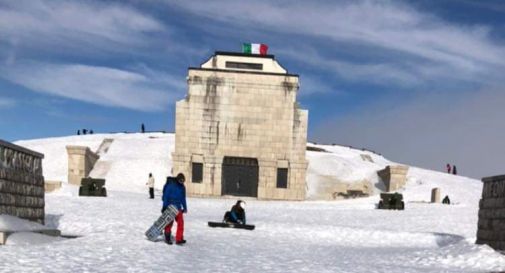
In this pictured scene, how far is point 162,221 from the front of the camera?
41.6 ft

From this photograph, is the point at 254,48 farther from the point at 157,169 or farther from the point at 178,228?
the point at 178,228

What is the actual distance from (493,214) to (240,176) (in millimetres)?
30674

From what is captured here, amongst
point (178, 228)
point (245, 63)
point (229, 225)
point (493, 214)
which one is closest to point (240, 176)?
point (245, 63)

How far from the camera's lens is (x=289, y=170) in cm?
4288

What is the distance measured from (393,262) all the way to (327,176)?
37245mm

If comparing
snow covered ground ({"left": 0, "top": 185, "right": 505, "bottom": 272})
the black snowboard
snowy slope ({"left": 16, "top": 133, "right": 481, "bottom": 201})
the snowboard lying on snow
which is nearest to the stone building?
snowy slope ({"left": 16, "top": 133, "right": 481, "bottom": 201})

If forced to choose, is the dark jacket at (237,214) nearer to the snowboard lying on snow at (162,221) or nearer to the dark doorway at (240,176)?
the snowboard lying on snow at (162,221)

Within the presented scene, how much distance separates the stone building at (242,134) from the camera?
42562mm

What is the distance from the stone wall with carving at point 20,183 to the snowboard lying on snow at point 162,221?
303 centimetres

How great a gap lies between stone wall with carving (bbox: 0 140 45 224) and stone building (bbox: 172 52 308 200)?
2790 centimetres

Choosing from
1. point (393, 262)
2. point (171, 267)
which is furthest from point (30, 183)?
point (393, 262)

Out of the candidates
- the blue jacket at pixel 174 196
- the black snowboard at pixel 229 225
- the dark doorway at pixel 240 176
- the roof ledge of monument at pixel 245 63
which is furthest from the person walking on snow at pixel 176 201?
the roof ledge of monument at pixel 245 63

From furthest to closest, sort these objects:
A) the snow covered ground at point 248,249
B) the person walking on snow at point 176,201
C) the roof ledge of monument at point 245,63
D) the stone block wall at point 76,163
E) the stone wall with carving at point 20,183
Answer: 1. the roof ledge of monument at point 245,63
2. the stone block wall at point 76,163
3. the person walking on snow at point 176,201
4. the stone wall with carving at point 20,183
5. the snow covered ground at point 248,249

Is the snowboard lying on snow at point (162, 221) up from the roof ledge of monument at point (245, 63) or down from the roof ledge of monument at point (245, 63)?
down
